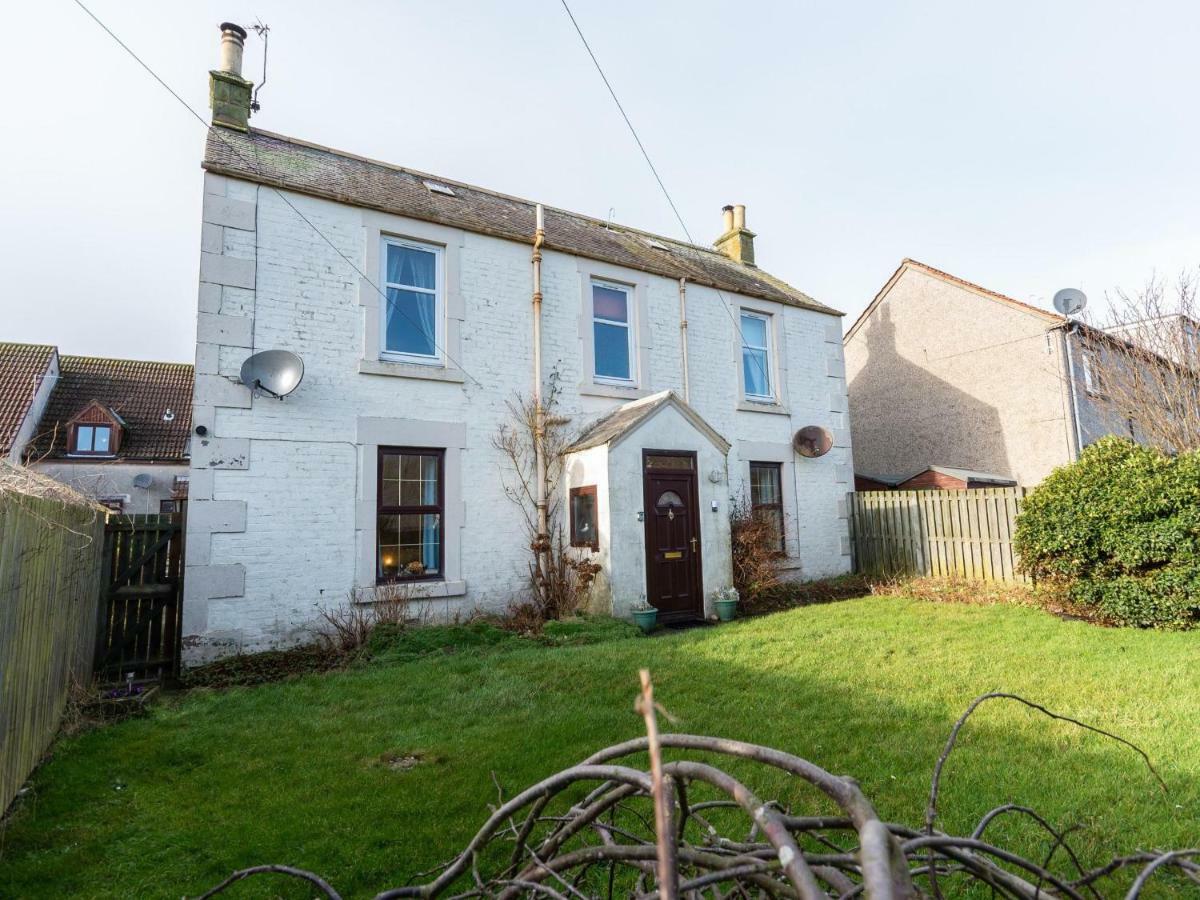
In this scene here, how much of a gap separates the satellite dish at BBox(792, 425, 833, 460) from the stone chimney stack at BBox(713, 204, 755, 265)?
4937 millimetres

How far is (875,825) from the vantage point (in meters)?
0.71

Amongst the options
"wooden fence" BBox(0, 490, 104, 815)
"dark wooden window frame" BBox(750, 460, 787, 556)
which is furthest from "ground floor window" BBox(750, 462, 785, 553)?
"wooden fence" BBox(0, 490, 104, 815)

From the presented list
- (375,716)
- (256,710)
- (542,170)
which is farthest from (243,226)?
(375,716)

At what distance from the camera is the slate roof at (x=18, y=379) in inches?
768

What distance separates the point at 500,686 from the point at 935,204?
9.07 meters

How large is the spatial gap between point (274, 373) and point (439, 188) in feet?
16.2

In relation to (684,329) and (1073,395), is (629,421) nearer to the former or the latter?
(684,329)

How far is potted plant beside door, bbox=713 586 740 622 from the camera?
9.28 meters

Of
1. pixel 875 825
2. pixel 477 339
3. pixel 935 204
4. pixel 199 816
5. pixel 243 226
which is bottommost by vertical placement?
pixel 199 816

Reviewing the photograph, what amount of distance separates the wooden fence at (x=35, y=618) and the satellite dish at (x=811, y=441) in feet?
35.2

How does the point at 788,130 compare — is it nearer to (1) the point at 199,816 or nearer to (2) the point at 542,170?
(2) the point at 542,170

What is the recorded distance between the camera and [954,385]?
1620 cm

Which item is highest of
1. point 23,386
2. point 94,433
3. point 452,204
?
point 452,204

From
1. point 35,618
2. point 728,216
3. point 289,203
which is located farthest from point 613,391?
point 35,618
